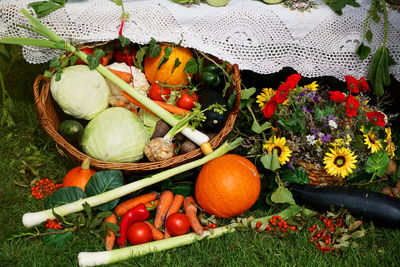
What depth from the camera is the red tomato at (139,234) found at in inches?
74.1

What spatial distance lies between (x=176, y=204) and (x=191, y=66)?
93 centimetres

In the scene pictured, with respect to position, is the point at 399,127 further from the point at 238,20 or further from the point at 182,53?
the point at 182,53

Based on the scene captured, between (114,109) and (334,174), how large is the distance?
1409 mm

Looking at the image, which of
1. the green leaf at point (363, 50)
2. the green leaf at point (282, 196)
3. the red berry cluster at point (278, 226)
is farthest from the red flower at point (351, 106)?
the red berry cluster at point (278, 226)

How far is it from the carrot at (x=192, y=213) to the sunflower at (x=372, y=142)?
3.62ft

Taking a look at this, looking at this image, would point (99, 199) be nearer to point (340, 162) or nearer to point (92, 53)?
point (92, 53)

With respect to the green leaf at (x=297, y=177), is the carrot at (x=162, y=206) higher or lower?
lower

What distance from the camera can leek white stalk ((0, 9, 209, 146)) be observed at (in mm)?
2111

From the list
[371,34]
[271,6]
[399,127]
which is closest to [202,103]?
[271,6]

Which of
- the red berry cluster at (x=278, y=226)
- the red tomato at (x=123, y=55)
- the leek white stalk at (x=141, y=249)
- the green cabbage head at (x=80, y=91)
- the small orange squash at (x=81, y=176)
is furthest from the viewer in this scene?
the red tomato at (x=123, y=55)

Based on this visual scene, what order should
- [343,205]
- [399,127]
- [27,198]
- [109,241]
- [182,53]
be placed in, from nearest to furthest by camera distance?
[109,241] < [343,205] < [27,198] < [182,53] < [399,127]

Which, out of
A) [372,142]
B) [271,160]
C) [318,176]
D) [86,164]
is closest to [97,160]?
[86,164]

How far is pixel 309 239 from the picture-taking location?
1.94 metres

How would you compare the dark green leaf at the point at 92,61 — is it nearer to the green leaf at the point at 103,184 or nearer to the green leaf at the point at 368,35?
the green leaf at the point at 103,184
